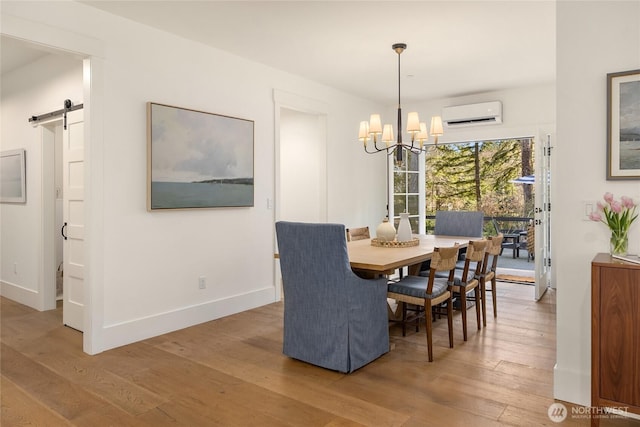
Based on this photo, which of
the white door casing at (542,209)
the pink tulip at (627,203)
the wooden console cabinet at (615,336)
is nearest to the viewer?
the wooden console cabinet at (615,336)

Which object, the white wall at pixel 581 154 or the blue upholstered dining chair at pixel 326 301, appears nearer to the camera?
the white wall at pixel 581 154

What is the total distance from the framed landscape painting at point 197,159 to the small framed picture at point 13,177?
7.22 ft

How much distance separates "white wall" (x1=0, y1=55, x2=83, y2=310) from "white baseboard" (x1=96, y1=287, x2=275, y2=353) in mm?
1703

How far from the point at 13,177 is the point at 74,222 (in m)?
1.71

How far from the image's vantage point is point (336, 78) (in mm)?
5125

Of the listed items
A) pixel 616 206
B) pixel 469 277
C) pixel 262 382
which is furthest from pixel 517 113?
pixel 262 382

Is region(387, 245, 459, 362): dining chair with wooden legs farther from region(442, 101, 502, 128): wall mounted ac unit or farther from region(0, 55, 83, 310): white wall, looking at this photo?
region(0, 55, 83, 310): white wall

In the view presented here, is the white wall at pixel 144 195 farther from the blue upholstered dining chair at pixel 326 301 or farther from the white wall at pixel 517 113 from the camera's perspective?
the white wall at pixel 517 113

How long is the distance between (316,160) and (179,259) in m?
2.44

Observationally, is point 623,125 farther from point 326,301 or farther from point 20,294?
point 20,294

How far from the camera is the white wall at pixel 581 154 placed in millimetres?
2307

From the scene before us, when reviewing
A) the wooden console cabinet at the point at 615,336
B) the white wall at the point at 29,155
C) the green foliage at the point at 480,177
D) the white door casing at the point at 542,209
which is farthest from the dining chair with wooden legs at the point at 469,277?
the green foliage at the point at 480,177

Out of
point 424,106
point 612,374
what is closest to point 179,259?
point 612,374

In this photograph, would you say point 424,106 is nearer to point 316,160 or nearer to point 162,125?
point 316,160
